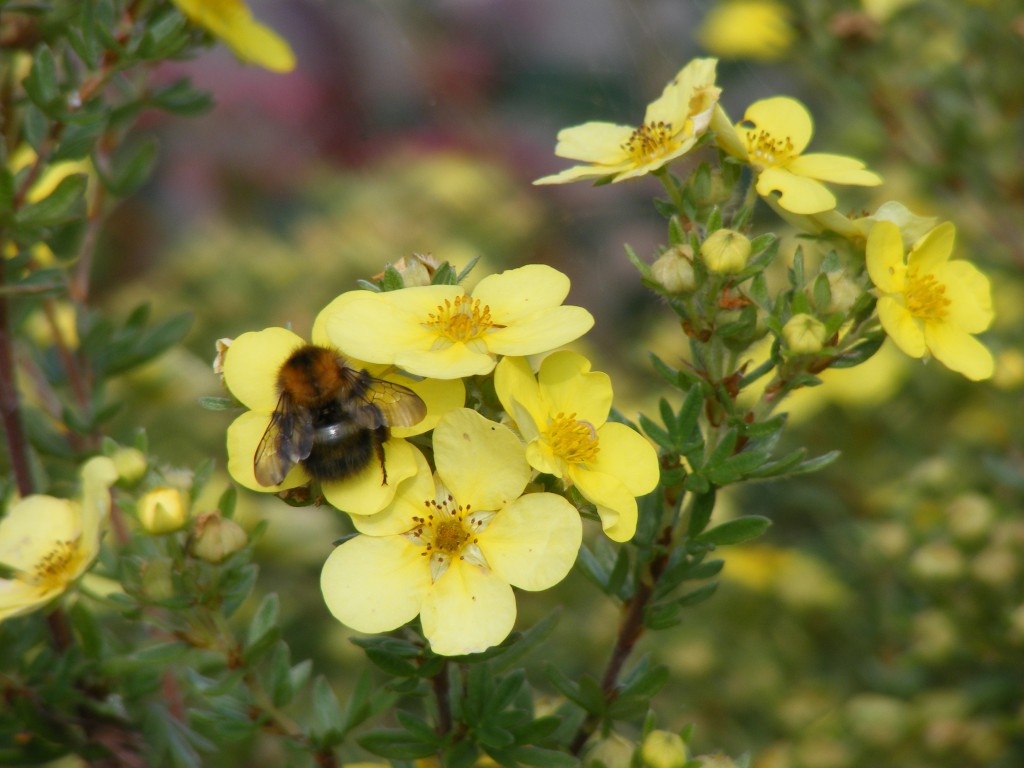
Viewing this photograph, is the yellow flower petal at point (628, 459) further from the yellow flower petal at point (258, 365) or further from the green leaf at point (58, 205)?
the green leaf at point (58, 205)

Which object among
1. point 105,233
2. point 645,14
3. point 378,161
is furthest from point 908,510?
point 105,233

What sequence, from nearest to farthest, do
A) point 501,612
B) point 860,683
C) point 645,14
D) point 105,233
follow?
point 501,612
point 860,683
point 645,14
point 105,233

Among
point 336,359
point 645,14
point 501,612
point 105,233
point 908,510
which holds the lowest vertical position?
point 105,233

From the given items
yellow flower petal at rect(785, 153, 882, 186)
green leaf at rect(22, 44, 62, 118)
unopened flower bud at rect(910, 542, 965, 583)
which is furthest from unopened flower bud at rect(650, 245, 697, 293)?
unopened flower bud at rect(910, 542, 965, 583)

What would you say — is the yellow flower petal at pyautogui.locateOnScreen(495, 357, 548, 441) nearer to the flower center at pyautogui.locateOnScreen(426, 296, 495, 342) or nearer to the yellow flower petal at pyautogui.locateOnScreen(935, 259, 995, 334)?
the flower center at pyautogui.locateOnScreen(426, 296, 495, 342)

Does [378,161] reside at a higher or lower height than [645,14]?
lower

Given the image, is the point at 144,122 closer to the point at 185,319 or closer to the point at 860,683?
the point at 185,319

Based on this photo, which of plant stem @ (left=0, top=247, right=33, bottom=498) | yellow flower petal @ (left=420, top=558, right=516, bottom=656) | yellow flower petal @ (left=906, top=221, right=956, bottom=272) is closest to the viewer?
yellow flower petal @ (left=420, top=558, right=516, bottom=656)
